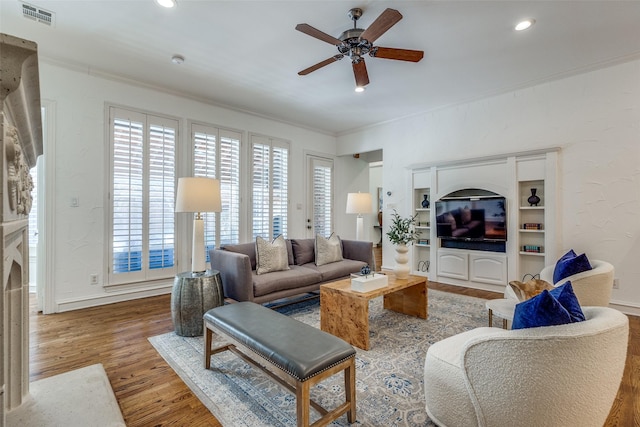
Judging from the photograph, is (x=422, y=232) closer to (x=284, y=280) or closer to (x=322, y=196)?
(x=322, y=196)

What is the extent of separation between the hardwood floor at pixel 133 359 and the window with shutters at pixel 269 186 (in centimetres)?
207

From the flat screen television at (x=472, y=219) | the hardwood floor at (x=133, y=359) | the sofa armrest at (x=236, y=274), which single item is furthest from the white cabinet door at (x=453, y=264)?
the sofa armrest at (x=236, y=274)

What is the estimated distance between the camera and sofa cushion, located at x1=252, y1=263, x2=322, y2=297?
3154 mm

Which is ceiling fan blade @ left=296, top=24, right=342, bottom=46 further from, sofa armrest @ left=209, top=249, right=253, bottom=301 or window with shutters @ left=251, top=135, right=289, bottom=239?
window with shutters @ left=251, top=135, right=289, bottom=239

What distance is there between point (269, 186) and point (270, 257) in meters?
2.10

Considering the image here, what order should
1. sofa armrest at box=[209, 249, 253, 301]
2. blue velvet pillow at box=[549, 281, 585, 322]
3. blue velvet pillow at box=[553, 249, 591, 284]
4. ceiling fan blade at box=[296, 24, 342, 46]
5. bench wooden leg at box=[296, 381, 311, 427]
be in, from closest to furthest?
blue velvet pillow at box=[549, 281, 585, 322] → bench wooden leg at box=[296, 381, 311, 427] → ceiling fan blade at box=[296, 24, 342, 46] → blue velvet pillow at box=[553, 249, 591, 284] → sofa armrest at box=[209, 249, 253, 301]

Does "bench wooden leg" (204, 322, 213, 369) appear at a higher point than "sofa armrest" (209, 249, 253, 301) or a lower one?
lower

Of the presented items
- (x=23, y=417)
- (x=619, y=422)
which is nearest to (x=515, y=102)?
(x=619, y=422)

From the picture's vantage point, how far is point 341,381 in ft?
6.66

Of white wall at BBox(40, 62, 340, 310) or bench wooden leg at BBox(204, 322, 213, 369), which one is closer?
bench wooden leg at BBox(204, 322, 213, 369)

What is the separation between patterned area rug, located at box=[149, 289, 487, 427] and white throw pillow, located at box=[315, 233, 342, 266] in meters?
1.12

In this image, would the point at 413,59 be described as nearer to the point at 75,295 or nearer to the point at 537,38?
the point at 537,38

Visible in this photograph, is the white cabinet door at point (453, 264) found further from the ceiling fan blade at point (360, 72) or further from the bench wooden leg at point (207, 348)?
the bench wooden leg at point (207, 348)

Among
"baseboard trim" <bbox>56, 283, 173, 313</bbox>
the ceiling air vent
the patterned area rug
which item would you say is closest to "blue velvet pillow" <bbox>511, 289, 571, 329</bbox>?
the patterned area rug
